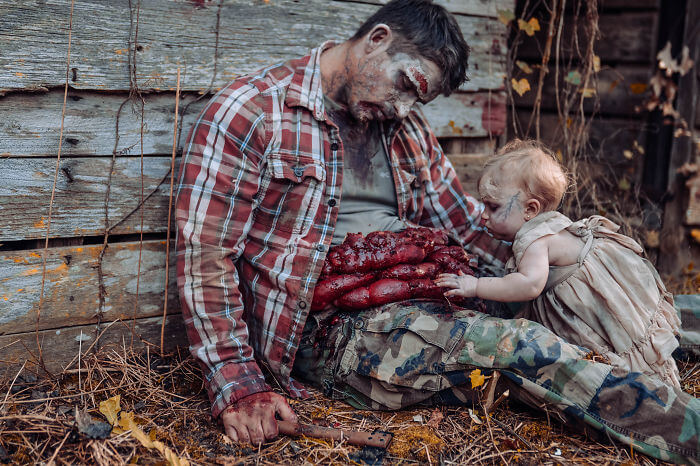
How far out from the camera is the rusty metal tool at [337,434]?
7.34 feet

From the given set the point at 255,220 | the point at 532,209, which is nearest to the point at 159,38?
the point at 255,220

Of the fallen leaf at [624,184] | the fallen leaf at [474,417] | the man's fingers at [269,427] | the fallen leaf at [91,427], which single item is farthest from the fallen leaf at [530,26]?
the fallen leaf at [91,427]

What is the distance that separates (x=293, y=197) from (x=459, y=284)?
83 centimetres

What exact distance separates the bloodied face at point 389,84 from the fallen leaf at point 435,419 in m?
1.32

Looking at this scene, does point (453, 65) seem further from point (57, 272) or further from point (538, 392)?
point (57, 272)

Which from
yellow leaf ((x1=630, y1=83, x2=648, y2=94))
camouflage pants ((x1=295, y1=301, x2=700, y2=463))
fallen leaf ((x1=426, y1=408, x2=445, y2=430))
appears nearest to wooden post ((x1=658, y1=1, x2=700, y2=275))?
yellow leaf ((x1=630, y1=83, x2=648, y2=94))

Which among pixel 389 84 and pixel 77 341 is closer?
pixel 389 84

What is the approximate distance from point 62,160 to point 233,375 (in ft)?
4.04

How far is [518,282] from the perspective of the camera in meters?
2.46

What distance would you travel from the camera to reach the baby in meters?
2.46

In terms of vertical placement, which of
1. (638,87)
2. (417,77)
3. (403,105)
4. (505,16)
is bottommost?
(403,105)

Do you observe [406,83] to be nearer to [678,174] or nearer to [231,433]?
[231,433]

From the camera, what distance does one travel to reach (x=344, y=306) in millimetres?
2568

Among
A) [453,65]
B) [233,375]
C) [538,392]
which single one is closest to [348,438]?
[233,375]
